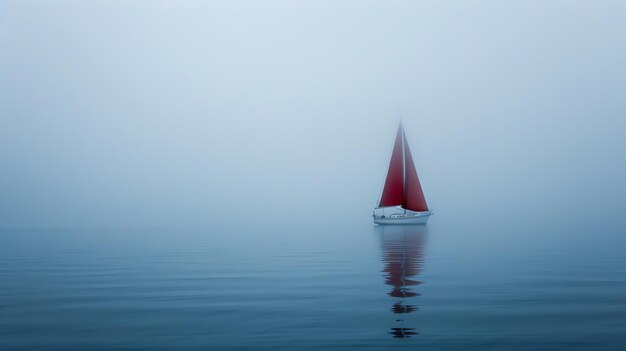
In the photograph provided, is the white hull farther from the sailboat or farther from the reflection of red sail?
the reflection of red sail

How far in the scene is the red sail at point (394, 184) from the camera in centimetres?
9088

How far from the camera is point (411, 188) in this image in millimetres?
90750

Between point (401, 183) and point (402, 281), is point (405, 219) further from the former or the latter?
point (402, 281)

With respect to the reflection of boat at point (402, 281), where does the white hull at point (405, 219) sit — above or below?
above

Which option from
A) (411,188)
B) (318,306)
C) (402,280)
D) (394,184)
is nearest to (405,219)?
(411,188)

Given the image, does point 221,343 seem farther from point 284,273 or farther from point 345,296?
point 284,273

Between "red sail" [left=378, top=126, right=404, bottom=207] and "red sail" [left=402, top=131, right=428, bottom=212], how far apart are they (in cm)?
69

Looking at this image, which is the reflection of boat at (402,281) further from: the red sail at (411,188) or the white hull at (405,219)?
the white hull at (405,219)

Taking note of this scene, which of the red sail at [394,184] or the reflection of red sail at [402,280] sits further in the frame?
the red sail at [394,184]

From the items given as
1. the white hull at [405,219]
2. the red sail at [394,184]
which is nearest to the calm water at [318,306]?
the red sail at [394,184]

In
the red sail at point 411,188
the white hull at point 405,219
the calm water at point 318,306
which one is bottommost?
the calm water at point 318,306

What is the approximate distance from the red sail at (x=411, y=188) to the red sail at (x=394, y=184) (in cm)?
69

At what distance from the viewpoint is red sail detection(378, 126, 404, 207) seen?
3578 inches

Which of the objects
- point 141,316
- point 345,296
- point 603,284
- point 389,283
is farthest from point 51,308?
point 603,284
